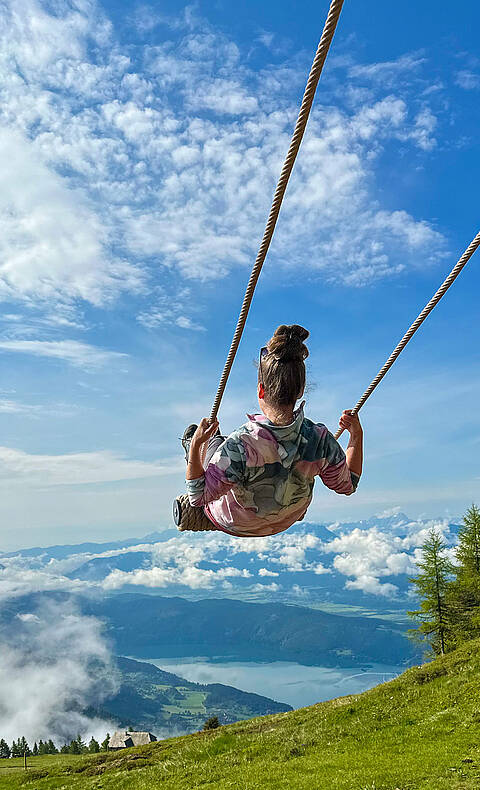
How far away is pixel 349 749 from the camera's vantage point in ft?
73.6

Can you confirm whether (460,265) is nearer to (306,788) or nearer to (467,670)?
(306,788)

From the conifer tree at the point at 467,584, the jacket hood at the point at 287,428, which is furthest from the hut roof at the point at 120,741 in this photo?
the jacket hood at the point at 287,428

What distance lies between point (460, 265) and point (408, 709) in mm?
26119

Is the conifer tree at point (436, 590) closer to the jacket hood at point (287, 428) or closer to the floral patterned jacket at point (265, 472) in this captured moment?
the floral patterned jacket at point (265, 472)

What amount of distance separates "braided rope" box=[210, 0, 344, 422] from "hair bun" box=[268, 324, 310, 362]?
0.33 meters

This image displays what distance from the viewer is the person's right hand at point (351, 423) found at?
4984 millimetres

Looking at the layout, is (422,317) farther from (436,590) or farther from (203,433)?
(436,590)

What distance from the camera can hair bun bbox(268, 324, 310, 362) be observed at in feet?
13.7

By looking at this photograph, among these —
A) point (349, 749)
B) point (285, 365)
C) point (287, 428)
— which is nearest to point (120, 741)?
point (349, 749)

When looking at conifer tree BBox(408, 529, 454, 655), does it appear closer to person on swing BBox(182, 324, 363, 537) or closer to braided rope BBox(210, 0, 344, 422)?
person on swing BBox(182, 324, 363, 537)

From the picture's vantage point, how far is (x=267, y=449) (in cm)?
439

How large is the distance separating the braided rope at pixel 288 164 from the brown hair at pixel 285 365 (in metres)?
0.35

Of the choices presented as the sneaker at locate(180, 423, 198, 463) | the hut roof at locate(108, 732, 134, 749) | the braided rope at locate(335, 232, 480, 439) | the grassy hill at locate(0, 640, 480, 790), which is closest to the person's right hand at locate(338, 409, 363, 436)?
the braided rope at locate(335, 232, 480, 439)

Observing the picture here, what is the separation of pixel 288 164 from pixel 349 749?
23738 millimetres
